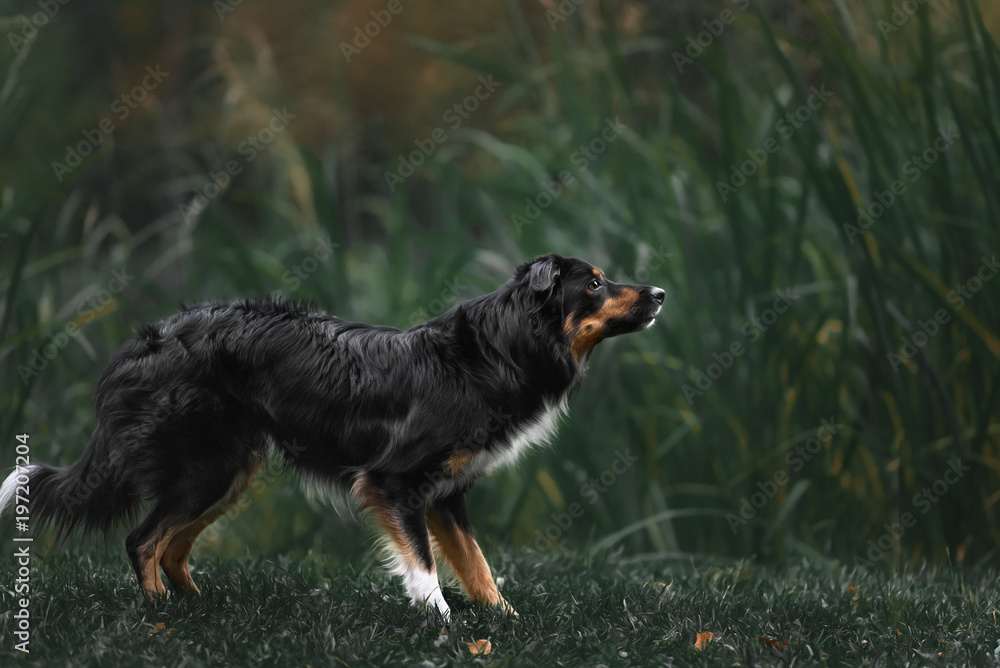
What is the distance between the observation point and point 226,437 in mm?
3377

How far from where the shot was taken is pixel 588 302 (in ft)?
11.0

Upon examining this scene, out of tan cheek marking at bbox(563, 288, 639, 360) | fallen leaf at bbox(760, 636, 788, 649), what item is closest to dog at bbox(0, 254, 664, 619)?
tan cheek marking at bbox(563, 288, 639, 360)

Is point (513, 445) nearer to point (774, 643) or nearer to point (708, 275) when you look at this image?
point (774, 643)

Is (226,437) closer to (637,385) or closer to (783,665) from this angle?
(783,665)

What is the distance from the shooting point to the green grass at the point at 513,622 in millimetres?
2945

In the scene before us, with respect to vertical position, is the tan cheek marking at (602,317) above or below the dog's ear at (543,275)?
below

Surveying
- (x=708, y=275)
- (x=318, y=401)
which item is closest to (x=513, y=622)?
(x=318, y=401)

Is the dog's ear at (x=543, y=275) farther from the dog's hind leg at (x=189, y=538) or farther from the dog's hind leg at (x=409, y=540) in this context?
the dog's hind leg at (x=189, y=538)

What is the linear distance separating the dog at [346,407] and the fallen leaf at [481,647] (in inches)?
10.0

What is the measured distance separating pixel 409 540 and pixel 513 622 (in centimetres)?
43

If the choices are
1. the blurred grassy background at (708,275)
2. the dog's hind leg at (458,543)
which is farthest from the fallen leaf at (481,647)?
the blurred grassy background at (708,275)

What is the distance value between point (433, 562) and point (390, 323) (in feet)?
7.78

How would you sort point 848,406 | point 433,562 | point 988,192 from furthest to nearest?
1. point 848,406
2. point 988,192
3. point 433,562

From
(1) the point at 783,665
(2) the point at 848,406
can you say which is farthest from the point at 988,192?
(1) the point at 783,665
